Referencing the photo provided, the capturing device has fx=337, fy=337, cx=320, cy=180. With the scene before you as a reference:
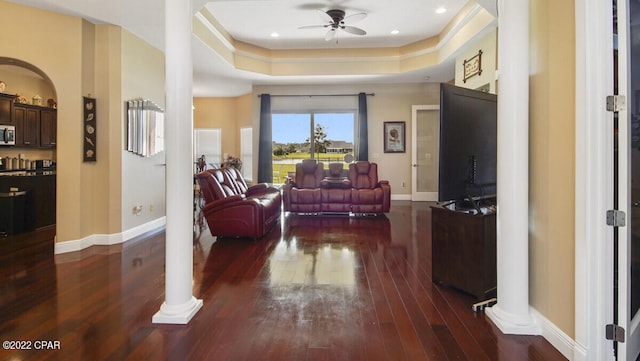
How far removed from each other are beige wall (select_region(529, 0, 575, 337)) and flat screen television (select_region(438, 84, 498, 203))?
509mm

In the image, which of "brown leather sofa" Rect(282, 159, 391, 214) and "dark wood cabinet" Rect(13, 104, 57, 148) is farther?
"brown leather sofa" Rect(282, 159, 391, 214)

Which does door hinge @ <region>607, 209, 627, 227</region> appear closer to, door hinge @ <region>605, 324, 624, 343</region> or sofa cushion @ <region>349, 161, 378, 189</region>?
door hinge @ <region>605, 324, 624, 343</region>

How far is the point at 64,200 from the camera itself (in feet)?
13.6

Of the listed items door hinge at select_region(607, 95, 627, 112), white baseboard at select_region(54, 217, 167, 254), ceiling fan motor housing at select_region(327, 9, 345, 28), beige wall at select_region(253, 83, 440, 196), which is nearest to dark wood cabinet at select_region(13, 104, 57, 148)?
white baseboard at select_region(54, 217, 167, 254)

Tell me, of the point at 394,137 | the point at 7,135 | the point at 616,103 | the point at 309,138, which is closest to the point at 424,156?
the point at 394,137

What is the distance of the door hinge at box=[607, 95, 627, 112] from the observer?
5.55ft

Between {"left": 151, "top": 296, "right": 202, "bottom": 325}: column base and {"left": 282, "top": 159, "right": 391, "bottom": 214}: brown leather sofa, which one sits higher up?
{"left": 282, "top": 159, "right": 391, "bottom": 214}: brown leather sofa

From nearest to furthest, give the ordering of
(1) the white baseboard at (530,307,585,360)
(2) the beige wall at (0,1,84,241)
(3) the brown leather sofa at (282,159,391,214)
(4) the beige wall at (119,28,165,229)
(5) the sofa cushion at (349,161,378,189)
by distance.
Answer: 1. (1) the white baseboard at (530,307,585,360)
2. (2) the beige wall at (0,1,84,241)
3. (4) the beige wall at (119,28,165,229)
4. (3) the brown leather sofa at (282,159,391,214)
5. (5) the sofa cushion at (349,161,378,189)

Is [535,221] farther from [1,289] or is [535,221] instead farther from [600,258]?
[1,289]

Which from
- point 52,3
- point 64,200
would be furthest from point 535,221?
point 52,3

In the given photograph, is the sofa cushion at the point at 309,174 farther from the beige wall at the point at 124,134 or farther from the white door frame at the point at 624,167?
the white door frame at the point at 624,167

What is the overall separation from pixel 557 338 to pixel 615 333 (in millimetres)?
325

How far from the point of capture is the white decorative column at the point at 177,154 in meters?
2.37

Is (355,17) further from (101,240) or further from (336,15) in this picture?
(101,240)
